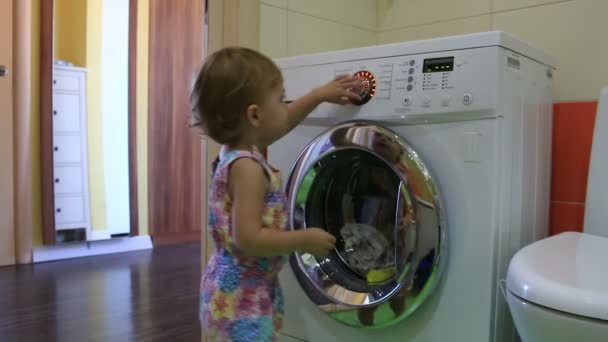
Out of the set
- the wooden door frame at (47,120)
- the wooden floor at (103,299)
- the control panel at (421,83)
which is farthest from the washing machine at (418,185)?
the wooden door frame at (47,120)

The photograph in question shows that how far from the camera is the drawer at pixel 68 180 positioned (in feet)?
10.2

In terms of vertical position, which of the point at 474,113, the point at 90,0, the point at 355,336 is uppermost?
the point at 90,0

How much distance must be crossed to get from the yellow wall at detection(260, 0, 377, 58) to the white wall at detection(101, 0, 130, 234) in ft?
6.28

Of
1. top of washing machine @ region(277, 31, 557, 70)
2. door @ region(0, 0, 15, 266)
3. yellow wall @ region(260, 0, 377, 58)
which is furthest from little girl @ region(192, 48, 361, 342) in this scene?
door @ region(0, 0, 15, 266)

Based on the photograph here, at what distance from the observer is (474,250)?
1.06 m

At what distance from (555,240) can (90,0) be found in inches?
118

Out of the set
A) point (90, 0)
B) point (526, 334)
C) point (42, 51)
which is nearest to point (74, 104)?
point (42, 51)

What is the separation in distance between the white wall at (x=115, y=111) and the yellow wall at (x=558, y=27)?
2182 millimetres

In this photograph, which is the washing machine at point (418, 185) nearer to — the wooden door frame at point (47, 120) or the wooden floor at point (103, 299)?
the wooden floor at point (103, 299)

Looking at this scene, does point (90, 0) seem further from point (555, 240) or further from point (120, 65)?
point (555, 240)

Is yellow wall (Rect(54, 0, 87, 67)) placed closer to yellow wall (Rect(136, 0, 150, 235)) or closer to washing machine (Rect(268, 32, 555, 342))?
yellow wall (Rect(136, 0, 150, 235))

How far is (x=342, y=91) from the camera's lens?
1188mm

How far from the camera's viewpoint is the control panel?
104cm

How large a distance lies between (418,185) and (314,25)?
86 centimetres
